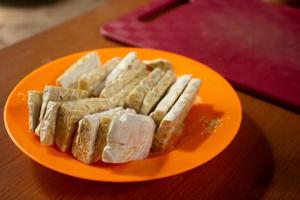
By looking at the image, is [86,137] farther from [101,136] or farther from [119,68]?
[119,68]

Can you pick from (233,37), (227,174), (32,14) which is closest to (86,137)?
(227,174)

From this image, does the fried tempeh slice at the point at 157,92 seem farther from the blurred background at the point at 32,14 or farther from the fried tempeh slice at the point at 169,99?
the blurred background at the point at 32,14

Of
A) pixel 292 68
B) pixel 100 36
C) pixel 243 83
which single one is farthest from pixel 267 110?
pixel 100 36

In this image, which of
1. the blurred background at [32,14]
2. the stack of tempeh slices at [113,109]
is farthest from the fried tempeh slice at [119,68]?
the blurred background at [32,14]

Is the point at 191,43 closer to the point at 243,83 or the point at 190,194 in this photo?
the point at 243,83

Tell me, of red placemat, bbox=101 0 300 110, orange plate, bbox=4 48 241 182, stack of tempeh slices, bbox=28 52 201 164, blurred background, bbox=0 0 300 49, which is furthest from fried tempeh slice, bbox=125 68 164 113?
blurred background, bbox=0 0 300 49
